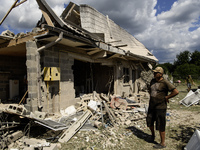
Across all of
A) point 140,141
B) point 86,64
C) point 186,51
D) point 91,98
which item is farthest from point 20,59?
point 186,51

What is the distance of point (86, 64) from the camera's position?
381 inches

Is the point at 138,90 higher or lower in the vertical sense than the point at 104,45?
lower

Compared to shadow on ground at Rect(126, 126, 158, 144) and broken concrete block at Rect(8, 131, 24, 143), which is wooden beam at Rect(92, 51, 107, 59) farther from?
broken concrete block at Rect(8, 131, 24, 143)

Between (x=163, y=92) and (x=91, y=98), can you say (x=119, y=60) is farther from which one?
(x=163, y=92)

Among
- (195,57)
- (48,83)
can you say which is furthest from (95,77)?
(195,57)

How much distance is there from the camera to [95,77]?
967 cm

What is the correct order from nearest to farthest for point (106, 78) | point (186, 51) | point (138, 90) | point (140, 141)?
1. point (140, 141)
2. point (106, 78)
3. point (138, 90)
4. point (186, 51)

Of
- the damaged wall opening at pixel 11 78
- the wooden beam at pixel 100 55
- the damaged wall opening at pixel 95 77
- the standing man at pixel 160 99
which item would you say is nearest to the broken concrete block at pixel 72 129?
the standing man at pixel 160 99

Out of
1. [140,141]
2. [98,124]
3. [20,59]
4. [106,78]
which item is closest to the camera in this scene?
[140,141]

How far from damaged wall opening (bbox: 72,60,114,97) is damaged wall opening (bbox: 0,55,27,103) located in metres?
3.31

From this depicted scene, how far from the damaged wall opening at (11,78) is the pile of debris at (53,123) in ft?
9.12

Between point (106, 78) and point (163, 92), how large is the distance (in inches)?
230

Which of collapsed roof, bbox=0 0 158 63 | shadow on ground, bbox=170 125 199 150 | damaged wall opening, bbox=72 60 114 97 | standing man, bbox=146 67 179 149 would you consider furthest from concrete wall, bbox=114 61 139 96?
standing man, bbox=146 67 179 149

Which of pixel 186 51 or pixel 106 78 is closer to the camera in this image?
pixel 106 78
